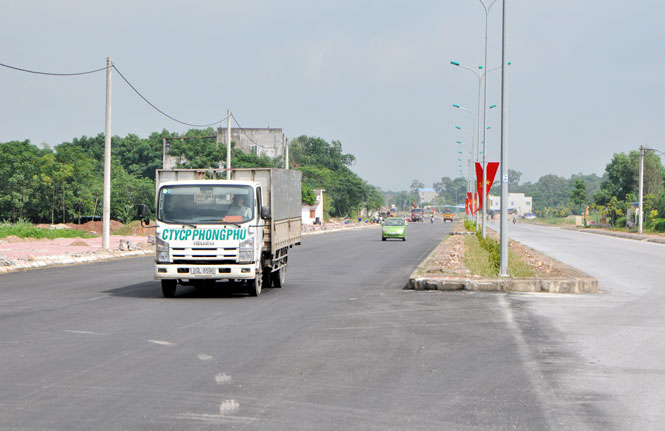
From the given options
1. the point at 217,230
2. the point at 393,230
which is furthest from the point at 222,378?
the point at 393,230

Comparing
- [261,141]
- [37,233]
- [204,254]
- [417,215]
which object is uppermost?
[261,141]

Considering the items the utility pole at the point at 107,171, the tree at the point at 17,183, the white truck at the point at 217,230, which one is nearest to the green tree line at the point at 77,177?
the tree at the point at 17,183

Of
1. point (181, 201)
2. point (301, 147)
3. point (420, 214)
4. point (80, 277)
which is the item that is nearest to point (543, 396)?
point (181, 201)

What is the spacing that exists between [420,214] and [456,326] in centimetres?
11731

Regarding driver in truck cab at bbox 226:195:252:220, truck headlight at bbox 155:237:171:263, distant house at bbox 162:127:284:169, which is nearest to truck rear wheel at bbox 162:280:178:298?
truck headlight at bbox 155:237:171:263

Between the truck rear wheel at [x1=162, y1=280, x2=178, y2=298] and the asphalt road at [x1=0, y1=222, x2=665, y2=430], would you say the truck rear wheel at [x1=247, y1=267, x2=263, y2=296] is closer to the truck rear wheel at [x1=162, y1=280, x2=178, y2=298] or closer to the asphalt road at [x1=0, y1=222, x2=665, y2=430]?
the asphalt road at [x1=0, y1=222, x2=665, y2=430]

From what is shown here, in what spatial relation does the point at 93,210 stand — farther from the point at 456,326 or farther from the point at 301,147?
the point at 301,147

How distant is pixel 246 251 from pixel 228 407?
8.30 m

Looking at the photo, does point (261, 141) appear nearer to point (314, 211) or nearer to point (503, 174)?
point (314, 211)

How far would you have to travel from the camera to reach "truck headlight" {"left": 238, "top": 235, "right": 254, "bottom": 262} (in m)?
14.4

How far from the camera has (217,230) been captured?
14.5m

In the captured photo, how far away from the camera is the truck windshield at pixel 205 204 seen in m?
14.7

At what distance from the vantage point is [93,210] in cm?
5756

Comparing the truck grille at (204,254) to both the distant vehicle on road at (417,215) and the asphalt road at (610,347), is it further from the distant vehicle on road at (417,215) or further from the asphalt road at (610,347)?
the distant vehicle on road at (417,215)
